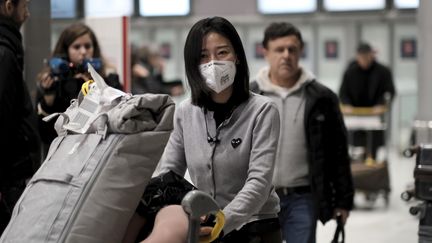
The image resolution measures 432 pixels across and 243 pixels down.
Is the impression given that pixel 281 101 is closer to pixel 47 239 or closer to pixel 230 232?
pixel 230 232

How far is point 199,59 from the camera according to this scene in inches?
114

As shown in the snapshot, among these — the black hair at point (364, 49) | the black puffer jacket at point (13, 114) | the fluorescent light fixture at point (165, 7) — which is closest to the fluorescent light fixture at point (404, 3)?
the black hair at point (364, 49)

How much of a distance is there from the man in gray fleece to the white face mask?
1.51m

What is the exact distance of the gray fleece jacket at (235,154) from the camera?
2.82m

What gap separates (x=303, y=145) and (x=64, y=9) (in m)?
3.12

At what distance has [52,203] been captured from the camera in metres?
2.38

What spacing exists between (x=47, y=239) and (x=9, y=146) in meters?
1.64

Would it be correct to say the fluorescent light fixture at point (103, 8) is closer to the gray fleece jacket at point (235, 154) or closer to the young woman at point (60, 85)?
the young woman at point (60, 85)

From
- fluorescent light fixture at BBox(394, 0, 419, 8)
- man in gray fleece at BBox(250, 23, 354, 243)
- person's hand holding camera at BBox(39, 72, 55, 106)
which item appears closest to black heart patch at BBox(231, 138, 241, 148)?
man in gray fleece at BBox(250, 23, 354, 243)

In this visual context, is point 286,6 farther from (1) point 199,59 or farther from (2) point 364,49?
(1) point 199,59

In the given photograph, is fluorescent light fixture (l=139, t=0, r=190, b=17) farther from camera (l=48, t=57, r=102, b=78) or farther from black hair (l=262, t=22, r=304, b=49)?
black hair (l=262, t=22, r=304, b=49)

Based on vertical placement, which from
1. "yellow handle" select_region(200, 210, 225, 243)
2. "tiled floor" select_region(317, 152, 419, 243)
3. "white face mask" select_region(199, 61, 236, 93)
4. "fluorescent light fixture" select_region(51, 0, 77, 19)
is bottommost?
"tiled floor" select_region(317, 152, 419, 243)

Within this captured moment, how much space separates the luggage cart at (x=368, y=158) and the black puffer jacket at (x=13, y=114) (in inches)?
210

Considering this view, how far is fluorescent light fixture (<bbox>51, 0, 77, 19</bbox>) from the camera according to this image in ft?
21.6
